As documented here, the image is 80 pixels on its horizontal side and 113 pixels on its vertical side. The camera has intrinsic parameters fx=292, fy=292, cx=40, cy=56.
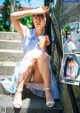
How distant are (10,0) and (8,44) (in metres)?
4.87

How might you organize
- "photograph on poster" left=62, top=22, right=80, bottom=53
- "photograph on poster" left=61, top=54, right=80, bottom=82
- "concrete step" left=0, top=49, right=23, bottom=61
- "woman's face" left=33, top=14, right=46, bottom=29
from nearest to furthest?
"photograph on poster" left=61, top=54, right=80, bottom=82, "photograph on poster" left=62, top=22, right=80, bottom=53, "woman's face" left=33, top=14, right=46, bottom=29, "concrete step" left=0, top=49, right=23, bottom=61

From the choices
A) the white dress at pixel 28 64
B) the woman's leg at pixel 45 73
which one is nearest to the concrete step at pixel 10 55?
the white dress at pixel 28 64

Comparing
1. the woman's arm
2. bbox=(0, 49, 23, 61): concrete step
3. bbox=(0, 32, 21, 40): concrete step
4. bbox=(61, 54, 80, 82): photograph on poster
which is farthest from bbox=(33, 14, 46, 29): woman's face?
bbox=(0, 32, 21, 40): concrete step

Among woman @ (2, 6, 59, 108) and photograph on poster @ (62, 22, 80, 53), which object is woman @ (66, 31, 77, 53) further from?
woman @ (2, 6, 59, 108)

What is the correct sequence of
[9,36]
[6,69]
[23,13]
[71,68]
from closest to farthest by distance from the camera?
1. [71,68]
2. [23,13]
3. [6,69]
4. [9,36]

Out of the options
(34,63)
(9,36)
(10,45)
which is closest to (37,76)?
(34,63)

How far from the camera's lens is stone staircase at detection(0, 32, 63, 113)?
315 centimetres

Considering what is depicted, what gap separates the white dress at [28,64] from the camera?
3303mm

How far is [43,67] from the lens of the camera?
10.5ft

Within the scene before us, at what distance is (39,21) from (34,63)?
0.54 metres

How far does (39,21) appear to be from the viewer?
352 centimetres

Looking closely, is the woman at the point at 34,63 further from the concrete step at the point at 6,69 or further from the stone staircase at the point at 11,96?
the concrete step at the point at 6,69

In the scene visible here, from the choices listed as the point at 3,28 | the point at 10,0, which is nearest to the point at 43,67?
the point at 3,28

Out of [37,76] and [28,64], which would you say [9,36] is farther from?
[28,64]
